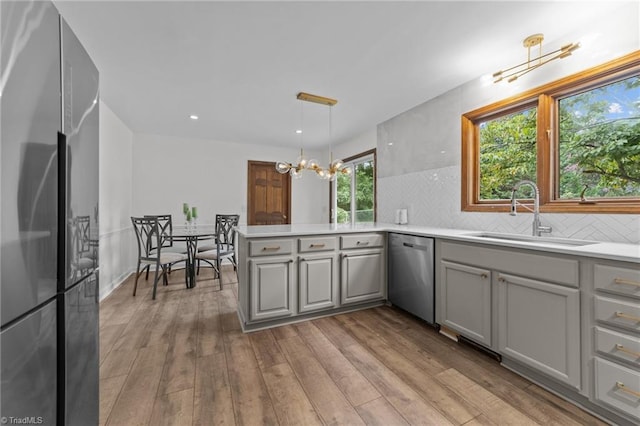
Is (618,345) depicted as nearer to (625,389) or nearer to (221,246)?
(625,389)

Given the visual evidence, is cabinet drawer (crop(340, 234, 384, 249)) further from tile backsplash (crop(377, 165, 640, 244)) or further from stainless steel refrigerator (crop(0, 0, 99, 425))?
stainless steel refrigerator (crop(0, 0, 99, 425))

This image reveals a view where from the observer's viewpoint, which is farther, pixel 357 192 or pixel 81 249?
pixel 357 192

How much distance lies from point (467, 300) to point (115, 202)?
4.37 m

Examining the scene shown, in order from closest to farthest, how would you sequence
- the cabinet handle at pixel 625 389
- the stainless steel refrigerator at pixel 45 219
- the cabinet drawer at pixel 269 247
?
1. the stainless steel refrigerator at pixel 45 219
2. the cabinet handle at pixel 625 389
3. the cabinet drawer at pixel 269 247

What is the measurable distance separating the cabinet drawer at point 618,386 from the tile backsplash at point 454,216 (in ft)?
2.77

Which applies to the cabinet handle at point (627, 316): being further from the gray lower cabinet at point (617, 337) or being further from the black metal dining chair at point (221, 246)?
the black metal dining chair at point (221, 246)

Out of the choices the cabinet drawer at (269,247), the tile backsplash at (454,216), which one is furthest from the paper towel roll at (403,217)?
the cabinet drawer at (269,247)

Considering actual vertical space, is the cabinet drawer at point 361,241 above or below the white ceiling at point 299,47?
below

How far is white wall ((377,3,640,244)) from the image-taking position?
1.74 meters

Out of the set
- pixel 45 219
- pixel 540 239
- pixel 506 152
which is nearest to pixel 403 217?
pixel 506 152

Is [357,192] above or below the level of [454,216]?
above

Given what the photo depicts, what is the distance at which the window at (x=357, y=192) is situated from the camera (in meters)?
4.52

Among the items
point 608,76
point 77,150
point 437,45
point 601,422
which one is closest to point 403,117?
point 437,45

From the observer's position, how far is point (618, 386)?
1282mm
